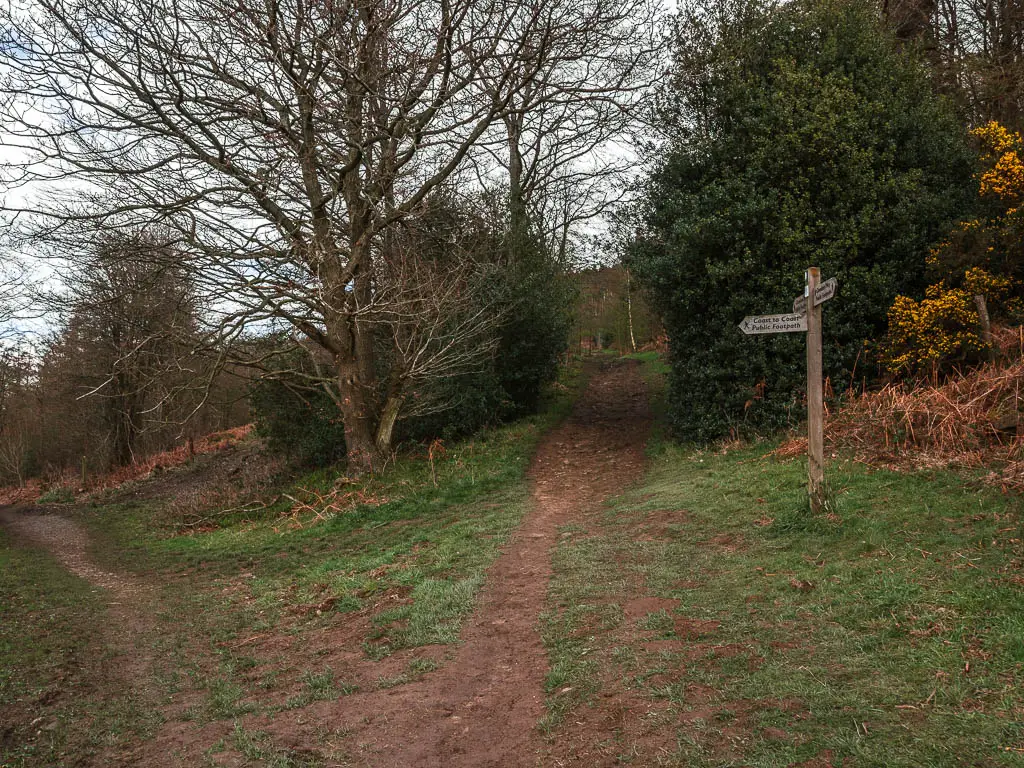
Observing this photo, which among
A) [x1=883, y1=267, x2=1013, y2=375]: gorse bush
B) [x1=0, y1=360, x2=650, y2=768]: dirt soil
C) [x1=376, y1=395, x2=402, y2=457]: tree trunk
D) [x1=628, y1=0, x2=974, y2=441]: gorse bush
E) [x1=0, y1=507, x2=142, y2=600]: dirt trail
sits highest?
[x1=628, y1=0, x2=974, y2=441]: gorse bush

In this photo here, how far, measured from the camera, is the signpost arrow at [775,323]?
24.0ft

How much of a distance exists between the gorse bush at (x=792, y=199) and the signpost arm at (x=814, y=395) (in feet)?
15.0

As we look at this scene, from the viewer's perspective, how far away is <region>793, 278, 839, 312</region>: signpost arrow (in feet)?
21.9

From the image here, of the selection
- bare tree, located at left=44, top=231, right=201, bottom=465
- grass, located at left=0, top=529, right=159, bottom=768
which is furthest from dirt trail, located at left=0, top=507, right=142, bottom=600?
bare tree, located at left=44, top=231, right=201, bottom=465

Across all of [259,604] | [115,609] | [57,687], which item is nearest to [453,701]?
[57,687]

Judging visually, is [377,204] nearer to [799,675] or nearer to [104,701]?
[104,701]

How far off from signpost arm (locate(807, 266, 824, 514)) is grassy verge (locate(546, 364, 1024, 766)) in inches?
11.8

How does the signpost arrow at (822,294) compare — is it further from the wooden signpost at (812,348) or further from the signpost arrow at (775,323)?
the signpost arrow at (775,323)

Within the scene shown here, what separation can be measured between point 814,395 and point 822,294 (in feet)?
3.41

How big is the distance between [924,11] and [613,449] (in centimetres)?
1254

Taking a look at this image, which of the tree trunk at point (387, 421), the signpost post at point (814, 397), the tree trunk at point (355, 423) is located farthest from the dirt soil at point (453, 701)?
the tree trunk at point (387, 421)

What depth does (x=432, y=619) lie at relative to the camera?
6.31 meters

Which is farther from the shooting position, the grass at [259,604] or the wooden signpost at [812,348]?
the wooden signpost at [812,348]

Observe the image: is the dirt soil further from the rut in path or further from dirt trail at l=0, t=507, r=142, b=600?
dirt trail at l=0, t=507, r=142, b=600
